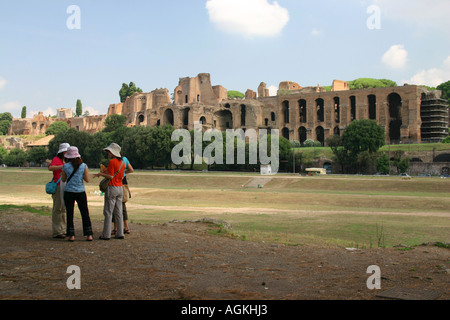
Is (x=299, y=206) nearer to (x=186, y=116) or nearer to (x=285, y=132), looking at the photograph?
(x=186, y=116)

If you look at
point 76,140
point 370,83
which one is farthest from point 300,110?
point 76,140

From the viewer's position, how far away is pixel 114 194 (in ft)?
29.3

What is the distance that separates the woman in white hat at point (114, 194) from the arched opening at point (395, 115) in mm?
79066

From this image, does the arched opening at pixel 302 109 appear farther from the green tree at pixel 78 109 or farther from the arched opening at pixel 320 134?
the green tree at pixel 78 109

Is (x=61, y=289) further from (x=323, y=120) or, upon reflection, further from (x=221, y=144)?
(x=323, y=120)

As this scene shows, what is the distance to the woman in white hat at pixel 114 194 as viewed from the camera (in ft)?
28.9

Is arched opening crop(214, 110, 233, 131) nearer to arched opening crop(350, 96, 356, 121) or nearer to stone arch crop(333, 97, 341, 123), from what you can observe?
stone arch crop(333, 97, 341, 123)

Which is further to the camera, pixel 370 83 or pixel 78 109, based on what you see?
pixel 78 109

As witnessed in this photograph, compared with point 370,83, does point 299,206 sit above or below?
below

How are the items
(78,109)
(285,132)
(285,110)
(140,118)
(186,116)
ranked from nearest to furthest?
(186,116), (285,132), (285,110), (140,118), (78,109)

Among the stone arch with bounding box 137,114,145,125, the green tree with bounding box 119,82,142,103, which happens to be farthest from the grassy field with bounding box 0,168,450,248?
the green tree with bounding box 119,82,142,103

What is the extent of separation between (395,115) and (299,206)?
6385cm
